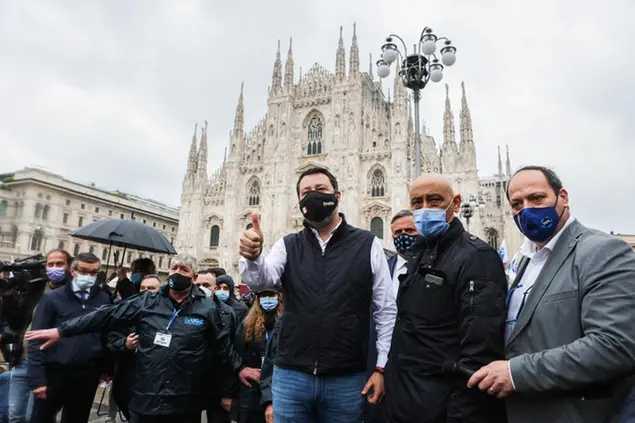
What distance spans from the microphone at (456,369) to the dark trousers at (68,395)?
338cm

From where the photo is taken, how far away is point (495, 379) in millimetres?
1739

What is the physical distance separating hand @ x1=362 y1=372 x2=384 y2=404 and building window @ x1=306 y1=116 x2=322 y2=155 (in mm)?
28212

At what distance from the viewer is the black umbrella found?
6531 millimetres

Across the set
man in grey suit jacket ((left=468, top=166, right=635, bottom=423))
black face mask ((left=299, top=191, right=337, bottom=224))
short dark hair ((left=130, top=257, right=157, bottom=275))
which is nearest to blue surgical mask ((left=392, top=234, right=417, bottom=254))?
black face mask ((left=299, top=191, right=337, bottom=224))

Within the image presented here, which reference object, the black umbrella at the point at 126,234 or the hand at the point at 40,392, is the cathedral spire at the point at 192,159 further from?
the hand at the point at 40,392

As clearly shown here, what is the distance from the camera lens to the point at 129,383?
13.5 feet

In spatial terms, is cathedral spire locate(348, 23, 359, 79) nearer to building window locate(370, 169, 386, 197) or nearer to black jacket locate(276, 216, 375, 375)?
building window locate(370, 169, 386, 197)

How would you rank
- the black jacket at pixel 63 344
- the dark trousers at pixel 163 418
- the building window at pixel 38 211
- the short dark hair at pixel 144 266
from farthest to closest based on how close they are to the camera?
the building window at pixel 38 211, the short dark hair at pixel 144 266, the black jacket at pixel 63 344, the dark trousers at pixel 163 418

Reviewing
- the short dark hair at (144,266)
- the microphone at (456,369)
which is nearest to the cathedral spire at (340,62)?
the short dark hair at (144,266)

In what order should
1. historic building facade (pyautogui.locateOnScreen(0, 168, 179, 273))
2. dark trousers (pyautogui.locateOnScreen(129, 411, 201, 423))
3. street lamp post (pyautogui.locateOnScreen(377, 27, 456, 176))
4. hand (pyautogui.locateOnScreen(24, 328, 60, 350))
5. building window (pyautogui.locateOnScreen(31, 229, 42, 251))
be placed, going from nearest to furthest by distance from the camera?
hand (pyautogui.locateOnScreen(24, 328, 60, 350)) < dark trousers (pyautogui.locateOnScreen(129, 411, 201, 423)) < street lamp post (pyautogui.locateOnScreen(377, 27, 456, 176)) < historic building facade (pyautogui.locateOnScreen(0, 168, 179, 273)) < building window (pyautogui.locateOnScreen(31, 229, 42, 251))

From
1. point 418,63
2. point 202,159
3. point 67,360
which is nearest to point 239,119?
point 202,159

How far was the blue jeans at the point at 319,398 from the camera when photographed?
228 cm

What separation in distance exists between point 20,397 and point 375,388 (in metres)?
3.79

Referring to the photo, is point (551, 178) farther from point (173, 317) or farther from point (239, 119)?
point (239, 119)
